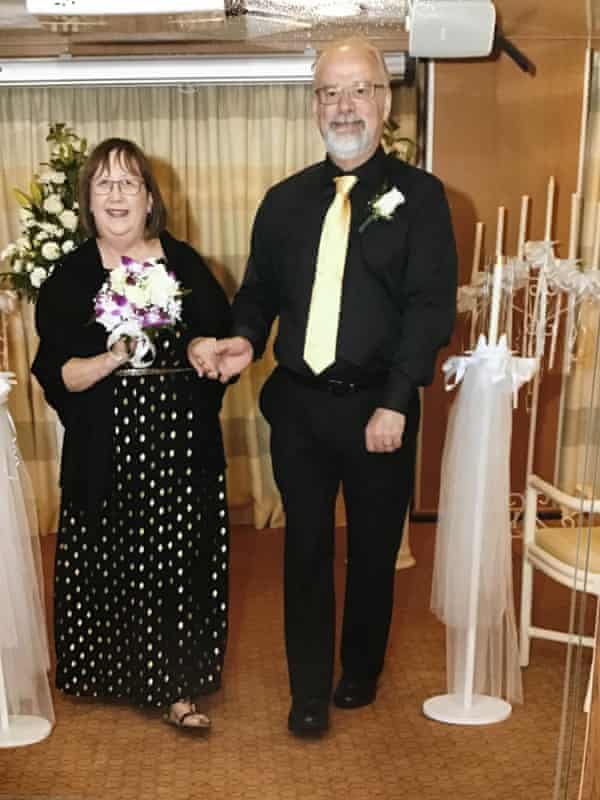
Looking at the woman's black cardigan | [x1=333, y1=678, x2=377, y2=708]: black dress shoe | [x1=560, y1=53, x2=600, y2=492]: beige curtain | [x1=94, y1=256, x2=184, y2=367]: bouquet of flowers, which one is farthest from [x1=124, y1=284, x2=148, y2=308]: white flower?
[x1=333, y1=678, x2=377, y2=708]: black dress shoe

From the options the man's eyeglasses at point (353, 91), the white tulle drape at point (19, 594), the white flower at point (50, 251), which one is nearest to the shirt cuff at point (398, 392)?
the man's eyeglasses at point (353, 91)

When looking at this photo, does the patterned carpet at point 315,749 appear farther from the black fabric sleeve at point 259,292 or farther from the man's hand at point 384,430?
the black fabric sleeve at point 259,292

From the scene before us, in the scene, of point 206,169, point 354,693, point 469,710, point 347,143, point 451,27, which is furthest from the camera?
point 206,169

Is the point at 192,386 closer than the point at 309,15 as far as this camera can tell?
No

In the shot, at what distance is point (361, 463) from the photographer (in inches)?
91.7

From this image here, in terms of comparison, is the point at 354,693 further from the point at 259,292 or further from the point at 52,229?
the point at 52,229

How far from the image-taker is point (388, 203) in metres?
2.22

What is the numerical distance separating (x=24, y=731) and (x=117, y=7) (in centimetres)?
134

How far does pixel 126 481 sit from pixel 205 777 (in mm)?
584

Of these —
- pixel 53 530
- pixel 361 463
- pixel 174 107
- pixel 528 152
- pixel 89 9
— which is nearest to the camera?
pixel 89 9

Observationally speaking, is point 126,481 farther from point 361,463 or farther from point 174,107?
point 174,107

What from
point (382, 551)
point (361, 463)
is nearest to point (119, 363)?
point (361, 463)

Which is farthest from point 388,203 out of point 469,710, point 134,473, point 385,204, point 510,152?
point 469,710

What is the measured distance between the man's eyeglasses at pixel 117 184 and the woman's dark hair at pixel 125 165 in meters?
0.02
